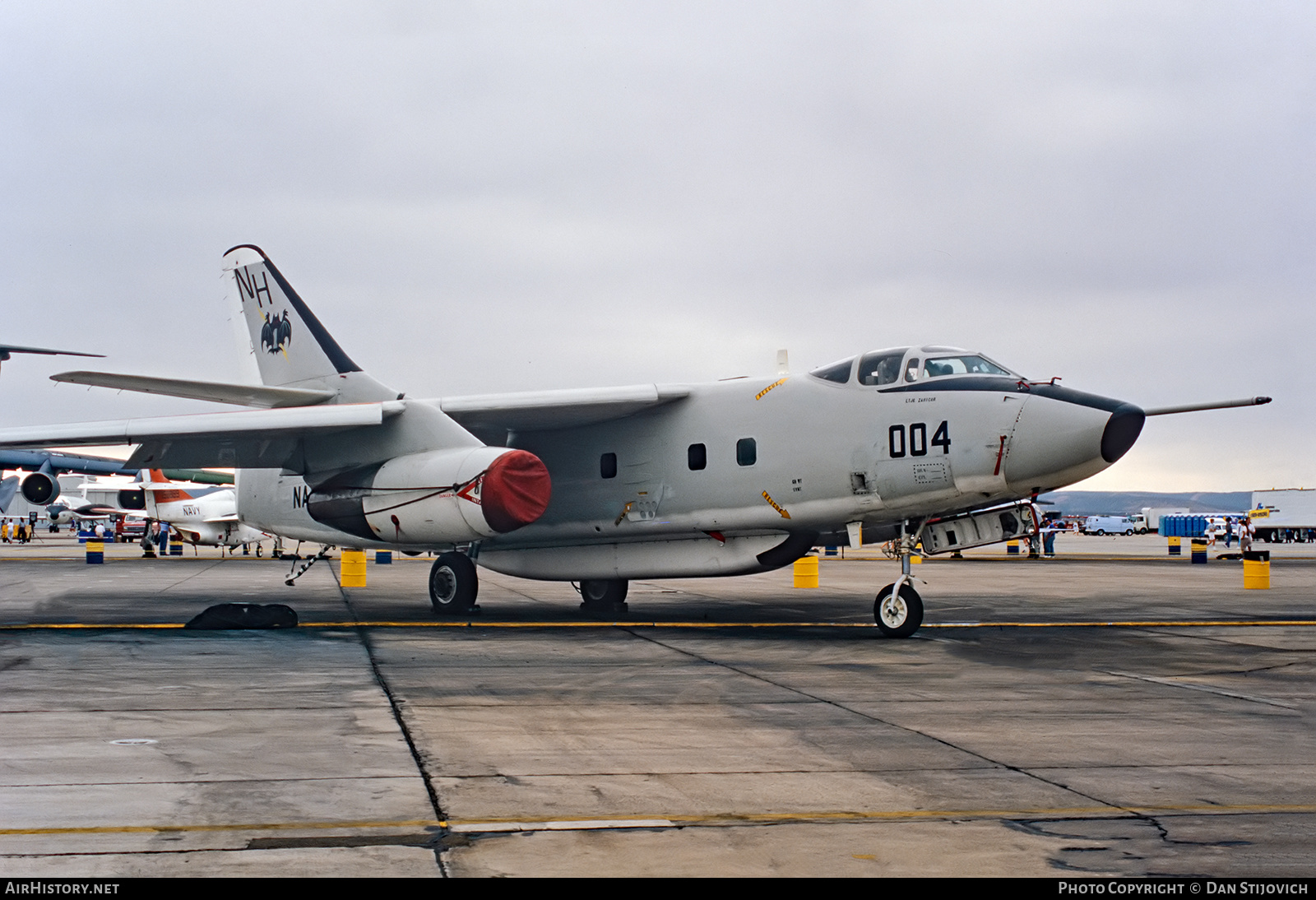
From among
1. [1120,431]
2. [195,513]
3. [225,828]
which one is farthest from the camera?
[195,513]

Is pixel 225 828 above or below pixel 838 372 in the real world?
below

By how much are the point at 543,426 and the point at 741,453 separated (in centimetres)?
337

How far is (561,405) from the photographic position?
15.4 metres

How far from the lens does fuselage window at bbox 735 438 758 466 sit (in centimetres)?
1477

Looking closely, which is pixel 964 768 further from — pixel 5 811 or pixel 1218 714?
pixel 5 811

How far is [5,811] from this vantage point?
517 centimetres

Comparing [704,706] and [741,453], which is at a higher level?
[741,453]

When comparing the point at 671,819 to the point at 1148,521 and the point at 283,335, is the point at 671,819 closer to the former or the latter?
the point at 283,335

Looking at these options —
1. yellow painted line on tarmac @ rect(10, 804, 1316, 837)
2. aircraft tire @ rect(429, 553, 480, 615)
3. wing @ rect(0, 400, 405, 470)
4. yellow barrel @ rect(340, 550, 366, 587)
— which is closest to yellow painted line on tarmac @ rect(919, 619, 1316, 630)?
aircraft tire @ rect(429, 553, 480, 615)

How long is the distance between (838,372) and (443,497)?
17.1 feet

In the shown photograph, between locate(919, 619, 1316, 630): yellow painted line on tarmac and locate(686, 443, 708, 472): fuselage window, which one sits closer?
locate(686, 443, 708, 472): fuselage window

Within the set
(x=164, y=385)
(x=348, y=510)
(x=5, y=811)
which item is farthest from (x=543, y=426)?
(x=5, y=811)

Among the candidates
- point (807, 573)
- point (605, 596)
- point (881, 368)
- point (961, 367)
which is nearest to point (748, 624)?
point (605, 596)

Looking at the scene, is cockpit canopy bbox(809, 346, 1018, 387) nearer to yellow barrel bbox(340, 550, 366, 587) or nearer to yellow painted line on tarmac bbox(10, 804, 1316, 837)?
yellow painted line on tarmac bbox(10, 804, 1316, 837)
